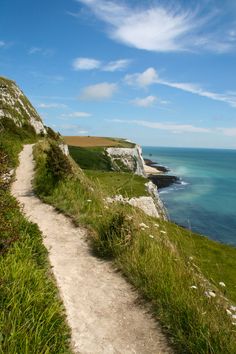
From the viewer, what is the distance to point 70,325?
674cm

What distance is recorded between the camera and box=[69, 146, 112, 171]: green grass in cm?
6426

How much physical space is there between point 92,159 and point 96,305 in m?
62.6

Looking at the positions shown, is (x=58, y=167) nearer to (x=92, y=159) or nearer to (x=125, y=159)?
(x=92, y=159)

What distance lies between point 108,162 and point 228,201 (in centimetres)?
3194

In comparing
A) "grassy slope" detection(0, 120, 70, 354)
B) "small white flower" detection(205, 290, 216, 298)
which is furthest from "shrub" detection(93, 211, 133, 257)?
"small white flower" detection(205, 290, 216, 298)

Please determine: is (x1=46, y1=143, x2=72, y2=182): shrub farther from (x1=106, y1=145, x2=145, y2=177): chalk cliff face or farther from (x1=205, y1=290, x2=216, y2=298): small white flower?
(x1=106, y1=145, x2=145, y2=177): chalk cliff face

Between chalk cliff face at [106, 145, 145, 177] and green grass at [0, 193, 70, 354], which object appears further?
chalk cliff face at [106, 145, 145, 177]

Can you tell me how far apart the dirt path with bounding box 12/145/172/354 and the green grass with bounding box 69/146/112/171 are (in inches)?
2040

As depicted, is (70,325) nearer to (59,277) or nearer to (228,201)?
(59,277)

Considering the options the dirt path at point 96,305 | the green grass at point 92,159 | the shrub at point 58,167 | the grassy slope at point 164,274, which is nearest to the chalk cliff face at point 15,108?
the green grass at point 92,159

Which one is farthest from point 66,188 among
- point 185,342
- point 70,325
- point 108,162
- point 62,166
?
point 108,162

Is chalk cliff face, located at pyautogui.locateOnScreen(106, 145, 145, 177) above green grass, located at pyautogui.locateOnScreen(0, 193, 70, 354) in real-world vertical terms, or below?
below

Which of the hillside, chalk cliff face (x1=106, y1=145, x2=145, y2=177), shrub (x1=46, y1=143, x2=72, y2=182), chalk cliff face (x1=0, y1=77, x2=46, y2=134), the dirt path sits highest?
chalk cliff face (x1=0, y1=77, x2=46, y2=134)

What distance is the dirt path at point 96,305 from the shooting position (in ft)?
20.8
